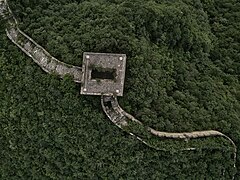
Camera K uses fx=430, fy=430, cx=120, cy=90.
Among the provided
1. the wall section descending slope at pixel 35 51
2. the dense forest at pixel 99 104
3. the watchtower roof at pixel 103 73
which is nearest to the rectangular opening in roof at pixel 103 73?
the watchtower roof at pixel 103 73

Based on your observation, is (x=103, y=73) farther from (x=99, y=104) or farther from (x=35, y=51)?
(x=35, y=51)

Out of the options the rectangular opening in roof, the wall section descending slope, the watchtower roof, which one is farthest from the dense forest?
the rectangular opening in roof

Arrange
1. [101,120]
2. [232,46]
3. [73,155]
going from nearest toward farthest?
1. [101,120]
2. [73,155]
3. [232,46]

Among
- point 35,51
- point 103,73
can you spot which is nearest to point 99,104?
point 103,73

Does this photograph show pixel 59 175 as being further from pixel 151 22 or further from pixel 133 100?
pixel 151 22

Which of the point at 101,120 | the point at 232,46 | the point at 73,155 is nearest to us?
the point at 101,120

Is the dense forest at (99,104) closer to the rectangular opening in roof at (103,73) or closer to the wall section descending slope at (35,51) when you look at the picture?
the wall section descending slope at (35,51)

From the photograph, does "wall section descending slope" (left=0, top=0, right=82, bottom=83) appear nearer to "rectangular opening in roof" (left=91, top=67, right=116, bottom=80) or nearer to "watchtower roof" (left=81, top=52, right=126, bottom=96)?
"watchtower roof" (left=81, top=52, right=126, bottom=96)

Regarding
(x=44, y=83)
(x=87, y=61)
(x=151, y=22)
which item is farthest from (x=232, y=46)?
(x=44, y=83)
